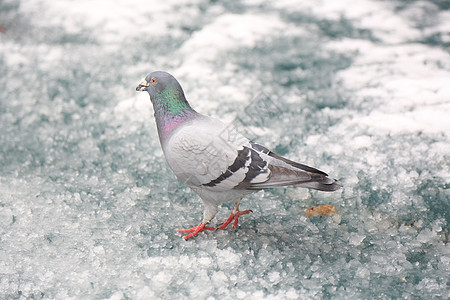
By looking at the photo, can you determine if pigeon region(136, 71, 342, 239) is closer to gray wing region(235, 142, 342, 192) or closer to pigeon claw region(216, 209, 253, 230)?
gray wing region(235, 142, 342, 192)

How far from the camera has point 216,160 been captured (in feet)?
8.61

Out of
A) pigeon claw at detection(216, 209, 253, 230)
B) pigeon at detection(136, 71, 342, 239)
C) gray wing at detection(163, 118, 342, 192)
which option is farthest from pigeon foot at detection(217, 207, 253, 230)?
gray wing at detection(163, 118, 342, 192)

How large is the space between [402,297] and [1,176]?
2555mm

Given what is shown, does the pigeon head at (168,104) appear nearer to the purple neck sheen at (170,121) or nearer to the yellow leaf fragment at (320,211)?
the purple neck sheen at (170,121)

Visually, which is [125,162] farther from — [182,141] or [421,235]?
[421,235]

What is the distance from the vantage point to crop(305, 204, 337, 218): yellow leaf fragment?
308 cm

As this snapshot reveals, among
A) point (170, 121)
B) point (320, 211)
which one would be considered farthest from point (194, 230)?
point (320, 211)

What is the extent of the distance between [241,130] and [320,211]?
1068mm

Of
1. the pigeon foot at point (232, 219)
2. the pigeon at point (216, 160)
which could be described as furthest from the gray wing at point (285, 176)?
the pigeon foot at point (232, 219)

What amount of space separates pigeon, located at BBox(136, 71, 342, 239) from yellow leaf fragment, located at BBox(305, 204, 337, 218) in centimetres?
50

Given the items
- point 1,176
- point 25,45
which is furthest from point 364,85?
point 25,45

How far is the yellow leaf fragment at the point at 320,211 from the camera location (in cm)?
308

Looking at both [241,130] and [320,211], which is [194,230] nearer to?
[320,211]

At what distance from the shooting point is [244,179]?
2633mm
